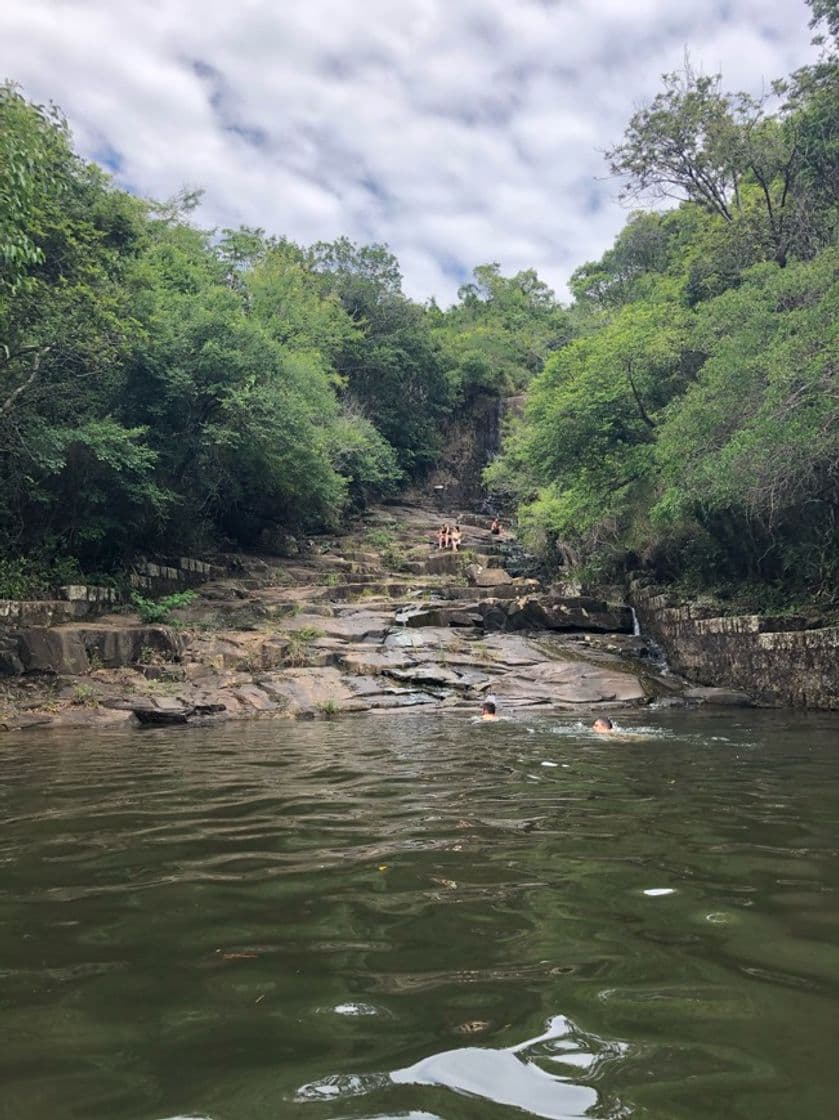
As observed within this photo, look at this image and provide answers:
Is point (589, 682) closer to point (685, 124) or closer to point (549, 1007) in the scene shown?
point (549, 1007)

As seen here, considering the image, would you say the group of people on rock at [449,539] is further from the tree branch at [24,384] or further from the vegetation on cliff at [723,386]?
the tree branch at [24,384]

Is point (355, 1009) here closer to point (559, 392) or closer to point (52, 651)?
point (52, 651)

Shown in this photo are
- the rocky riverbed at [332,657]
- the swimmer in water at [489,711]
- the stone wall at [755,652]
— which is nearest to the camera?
the swimmer in water at [489,711]

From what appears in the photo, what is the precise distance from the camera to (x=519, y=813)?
538 centimetres

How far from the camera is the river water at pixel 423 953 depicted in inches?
75.7

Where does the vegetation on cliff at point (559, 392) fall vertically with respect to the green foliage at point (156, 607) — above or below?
above

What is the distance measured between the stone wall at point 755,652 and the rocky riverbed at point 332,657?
698mm

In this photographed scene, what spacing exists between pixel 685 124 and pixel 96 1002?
27118 millimetres

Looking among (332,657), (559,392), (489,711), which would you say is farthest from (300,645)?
(559,392)

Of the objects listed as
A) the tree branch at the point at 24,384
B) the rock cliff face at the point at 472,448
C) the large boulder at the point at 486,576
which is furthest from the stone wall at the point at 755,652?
the rock cliff face at the point at 472,448

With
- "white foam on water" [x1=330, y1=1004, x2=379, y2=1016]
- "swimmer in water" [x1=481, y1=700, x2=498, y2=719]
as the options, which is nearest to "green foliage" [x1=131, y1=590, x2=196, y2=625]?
"swimmer in water" [x1=481, y1=700, x2=498, y2=719]

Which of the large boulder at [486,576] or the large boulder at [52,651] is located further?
the large boulder at [486,576]

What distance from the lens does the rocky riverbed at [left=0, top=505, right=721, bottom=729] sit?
14.4 metres

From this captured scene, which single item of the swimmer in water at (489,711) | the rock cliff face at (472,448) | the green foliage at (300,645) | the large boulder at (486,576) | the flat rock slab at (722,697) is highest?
the rock cliff face at (472,448)
